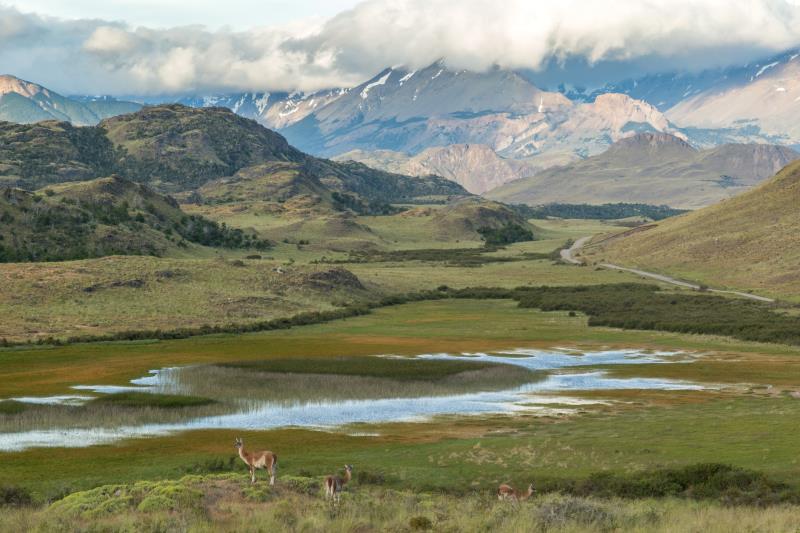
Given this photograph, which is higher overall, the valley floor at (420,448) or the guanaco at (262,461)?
the guanaco at (262,461)

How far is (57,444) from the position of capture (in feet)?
157

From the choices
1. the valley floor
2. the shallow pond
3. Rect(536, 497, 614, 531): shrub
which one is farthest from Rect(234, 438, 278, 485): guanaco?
the shallow pond

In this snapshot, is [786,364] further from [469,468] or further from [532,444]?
[469,468]

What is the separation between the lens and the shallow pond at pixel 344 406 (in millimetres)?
50825

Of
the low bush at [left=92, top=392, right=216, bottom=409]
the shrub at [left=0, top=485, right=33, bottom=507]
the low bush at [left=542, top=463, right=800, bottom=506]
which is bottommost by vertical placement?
the low bush at [left=542, top=463, right=800, bottom=506]

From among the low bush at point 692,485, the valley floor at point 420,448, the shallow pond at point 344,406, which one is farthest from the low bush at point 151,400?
the low bush at point 692,485

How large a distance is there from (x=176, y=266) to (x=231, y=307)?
78.1ft

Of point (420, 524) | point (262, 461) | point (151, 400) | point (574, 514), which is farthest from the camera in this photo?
point (151, 400)

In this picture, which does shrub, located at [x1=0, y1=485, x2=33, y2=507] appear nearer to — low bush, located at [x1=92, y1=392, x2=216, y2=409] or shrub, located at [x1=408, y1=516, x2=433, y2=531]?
shrub, located at [x1=408, y1=516, x2=433, y2=531]

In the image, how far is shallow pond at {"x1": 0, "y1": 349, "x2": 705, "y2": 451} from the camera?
5083 cm

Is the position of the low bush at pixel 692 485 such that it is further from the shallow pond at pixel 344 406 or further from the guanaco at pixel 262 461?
the shallow pond at pixel 344 406

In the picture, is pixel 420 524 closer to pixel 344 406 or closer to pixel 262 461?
pixel 262 461

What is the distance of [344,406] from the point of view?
61.1 metres

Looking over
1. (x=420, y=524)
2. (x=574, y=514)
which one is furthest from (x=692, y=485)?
(x=420, y=524)
